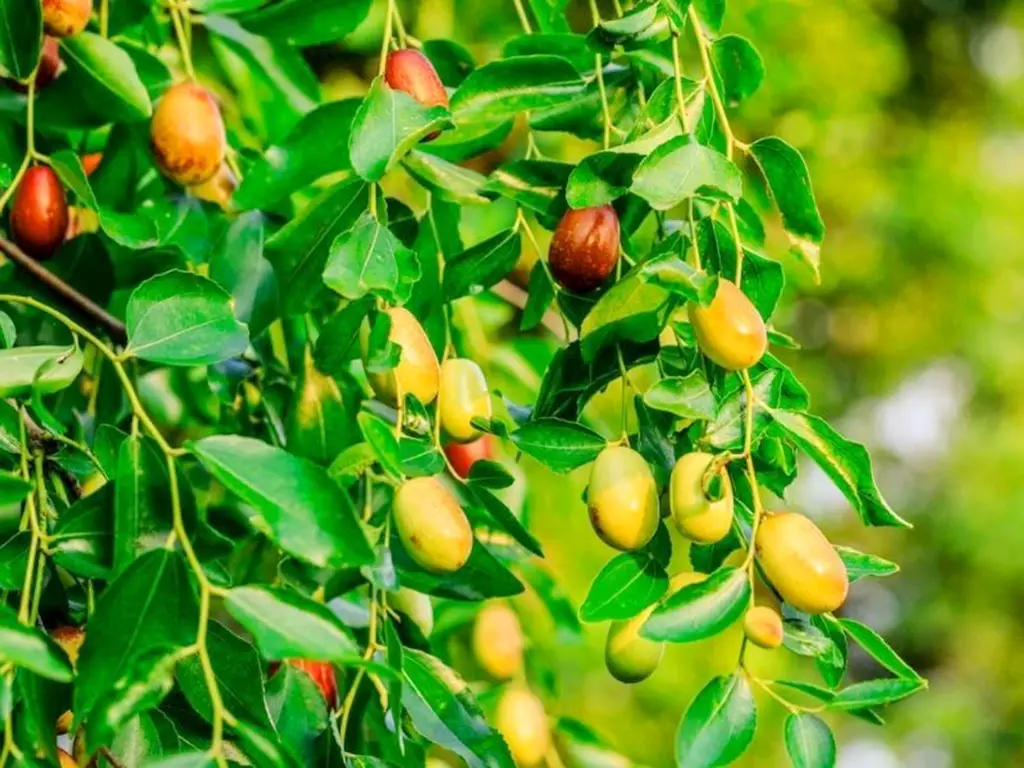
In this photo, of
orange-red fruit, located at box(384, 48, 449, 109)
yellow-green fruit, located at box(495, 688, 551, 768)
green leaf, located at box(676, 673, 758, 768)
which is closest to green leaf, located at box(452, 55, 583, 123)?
orange-red fruit, located at box(384, 48, 449, 109)

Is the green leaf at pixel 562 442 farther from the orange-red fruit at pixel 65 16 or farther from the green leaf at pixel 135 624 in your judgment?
the orange-red fruit at pixel 65 16

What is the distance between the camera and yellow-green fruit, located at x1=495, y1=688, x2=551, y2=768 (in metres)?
0.81

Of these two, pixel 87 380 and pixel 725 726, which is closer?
pixel 725 726

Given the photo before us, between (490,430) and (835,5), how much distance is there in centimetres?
165

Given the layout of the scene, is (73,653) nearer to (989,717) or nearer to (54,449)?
(54,449)

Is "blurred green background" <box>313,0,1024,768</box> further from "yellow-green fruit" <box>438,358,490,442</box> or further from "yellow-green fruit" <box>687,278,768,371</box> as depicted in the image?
"yellow-green fruit" <box>687,278,768,371</box>


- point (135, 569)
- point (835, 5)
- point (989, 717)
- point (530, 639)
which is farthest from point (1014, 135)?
point (135, 569)

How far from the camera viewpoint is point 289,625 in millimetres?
408

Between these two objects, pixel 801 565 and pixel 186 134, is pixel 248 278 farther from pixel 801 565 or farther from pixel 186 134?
pixel 801 565

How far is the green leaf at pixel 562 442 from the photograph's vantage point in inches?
20.9

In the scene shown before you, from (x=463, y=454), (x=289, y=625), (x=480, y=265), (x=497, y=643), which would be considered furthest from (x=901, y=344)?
(x=289, y=625)

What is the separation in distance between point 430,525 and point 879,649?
0.17m

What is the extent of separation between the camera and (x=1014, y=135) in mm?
3824

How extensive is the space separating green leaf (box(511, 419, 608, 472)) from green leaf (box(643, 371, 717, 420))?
42 mm
